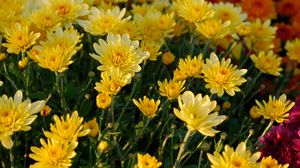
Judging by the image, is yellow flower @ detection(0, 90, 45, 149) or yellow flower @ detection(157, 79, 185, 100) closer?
yellow flower @ detection(0, 90, 45, 149)

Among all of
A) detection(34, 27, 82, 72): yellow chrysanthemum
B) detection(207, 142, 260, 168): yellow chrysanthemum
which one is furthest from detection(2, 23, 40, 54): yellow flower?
detection(207, 142, 260, 168): yellow chrysanthemum

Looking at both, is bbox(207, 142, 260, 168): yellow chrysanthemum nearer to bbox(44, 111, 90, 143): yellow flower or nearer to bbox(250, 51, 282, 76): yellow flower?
bbox(44, 111, 90, 143): yellow flower

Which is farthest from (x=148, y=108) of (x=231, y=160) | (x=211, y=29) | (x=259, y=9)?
(x=259, y=9)

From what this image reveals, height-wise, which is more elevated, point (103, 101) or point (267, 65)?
point (103, 101)

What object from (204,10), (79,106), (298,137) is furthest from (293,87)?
(79,106)

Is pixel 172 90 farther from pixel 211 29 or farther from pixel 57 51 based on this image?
pixel 211 29
